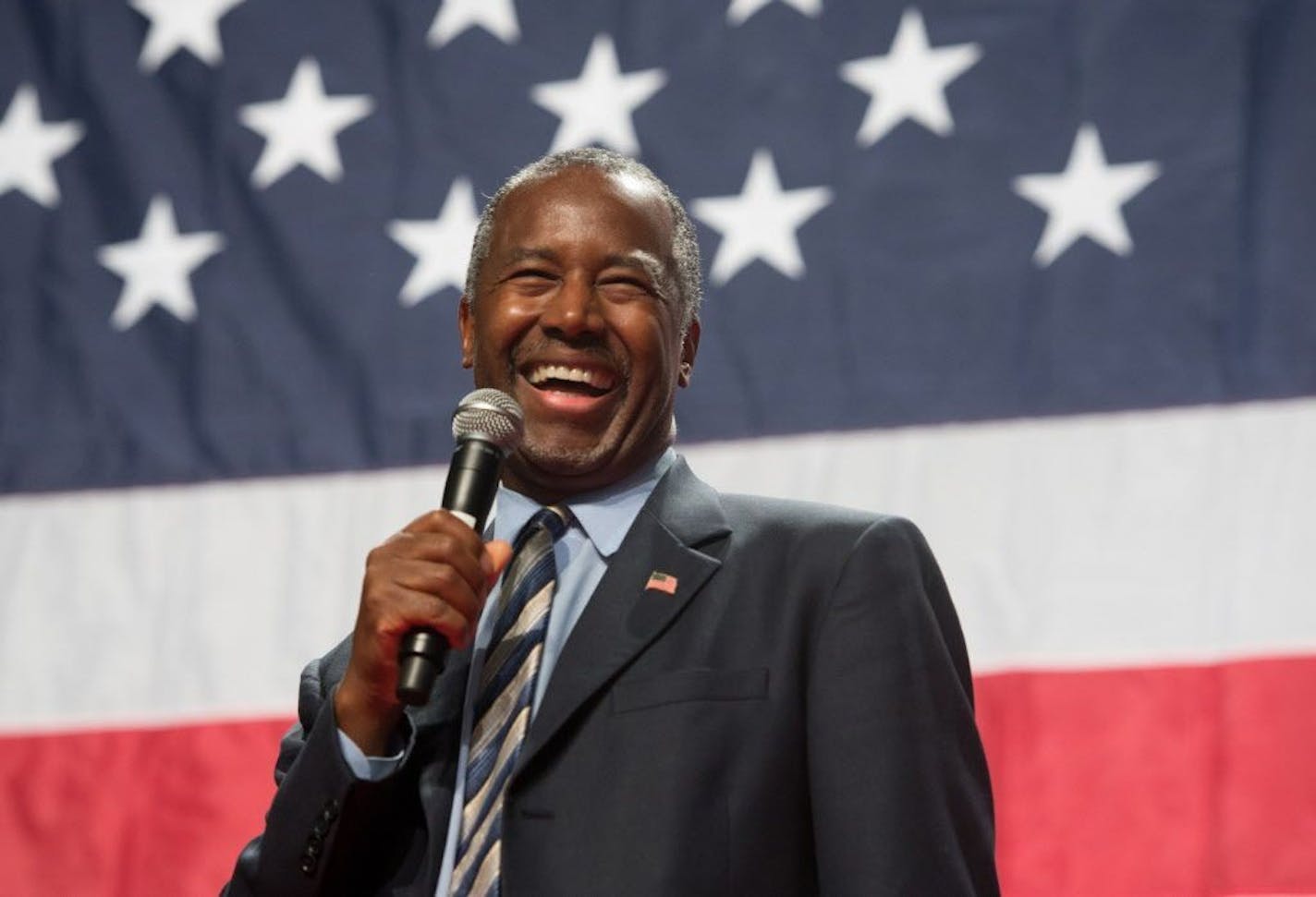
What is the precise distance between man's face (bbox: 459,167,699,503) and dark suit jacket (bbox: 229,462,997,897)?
0.14 metres

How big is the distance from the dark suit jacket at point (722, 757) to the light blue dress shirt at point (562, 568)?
0.01m

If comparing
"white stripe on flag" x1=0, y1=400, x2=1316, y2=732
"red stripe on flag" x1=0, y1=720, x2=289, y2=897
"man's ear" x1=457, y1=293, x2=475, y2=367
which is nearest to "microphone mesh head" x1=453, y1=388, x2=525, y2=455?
"man's ear" x1=457, y1=293, x2=475, y2=367

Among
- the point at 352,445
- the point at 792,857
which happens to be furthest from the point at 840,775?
the point at 352,445

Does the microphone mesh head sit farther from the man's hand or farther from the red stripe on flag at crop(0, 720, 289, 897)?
the red stripe on flag at crop(0, 720, 289, 897)

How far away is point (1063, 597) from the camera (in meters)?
2.27

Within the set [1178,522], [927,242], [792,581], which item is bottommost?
[792,581]

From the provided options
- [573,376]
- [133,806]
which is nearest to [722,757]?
[573,376]

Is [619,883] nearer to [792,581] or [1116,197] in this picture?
[792,581]

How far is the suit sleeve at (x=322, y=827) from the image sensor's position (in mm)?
1402

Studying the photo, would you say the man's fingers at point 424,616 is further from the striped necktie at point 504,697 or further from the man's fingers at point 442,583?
the striped necktie at point 504,697

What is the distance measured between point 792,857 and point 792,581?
0.78 ft

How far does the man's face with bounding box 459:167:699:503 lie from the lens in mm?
1597

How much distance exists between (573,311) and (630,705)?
40cm

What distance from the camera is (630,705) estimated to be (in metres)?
1.40
